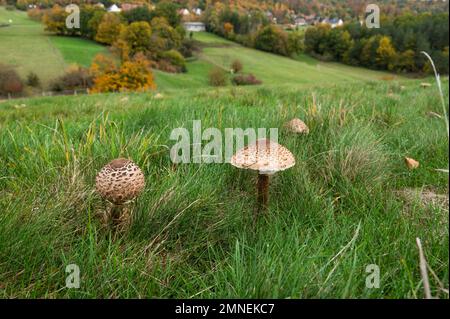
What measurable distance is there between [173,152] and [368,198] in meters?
1.46

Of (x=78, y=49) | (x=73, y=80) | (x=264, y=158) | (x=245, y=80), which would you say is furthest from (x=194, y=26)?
(x=264, y=158)

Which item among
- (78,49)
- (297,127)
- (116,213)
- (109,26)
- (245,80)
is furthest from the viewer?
(245,80)

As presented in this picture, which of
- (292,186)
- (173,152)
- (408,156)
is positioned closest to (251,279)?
Answer: (292,186)

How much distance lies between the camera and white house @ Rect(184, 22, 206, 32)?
43366 millimetres

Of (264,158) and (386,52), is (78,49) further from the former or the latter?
(264,158)

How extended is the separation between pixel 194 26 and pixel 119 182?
47.0m

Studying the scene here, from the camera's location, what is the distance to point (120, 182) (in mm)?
1837

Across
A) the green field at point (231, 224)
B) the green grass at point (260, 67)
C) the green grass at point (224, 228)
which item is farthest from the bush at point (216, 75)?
the green grass at point (224, 228)

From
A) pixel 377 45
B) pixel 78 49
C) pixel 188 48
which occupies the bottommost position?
pixel 78 49

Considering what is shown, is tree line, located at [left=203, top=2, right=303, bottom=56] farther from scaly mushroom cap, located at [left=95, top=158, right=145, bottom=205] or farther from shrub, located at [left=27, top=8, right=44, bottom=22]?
scaly mushroom cap, located at [left=95, top=158, right=145, bottom=205]

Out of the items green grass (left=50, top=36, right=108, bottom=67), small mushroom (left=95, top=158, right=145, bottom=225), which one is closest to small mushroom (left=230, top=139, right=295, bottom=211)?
small mushroom (left=95, top=158, right=145, bottom=225)

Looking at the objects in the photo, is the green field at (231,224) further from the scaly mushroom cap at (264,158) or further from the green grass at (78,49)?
the green grass at (78,49)

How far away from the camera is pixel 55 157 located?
2.68 m

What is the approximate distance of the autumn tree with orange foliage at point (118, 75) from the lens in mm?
38469
